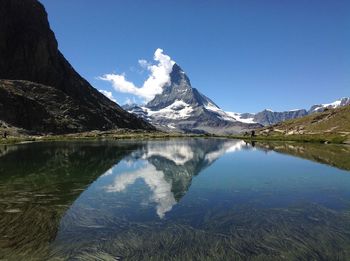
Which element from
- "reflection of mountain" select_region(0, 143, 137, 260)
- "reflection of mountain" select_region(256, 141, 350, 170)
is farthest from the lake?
"reflection of mountain" select_region(256, 141, 350, 170)

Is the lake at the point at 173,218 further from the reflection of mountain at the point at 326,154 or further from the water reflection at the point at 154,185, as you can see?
the reflection of mountain at the point at 326,154

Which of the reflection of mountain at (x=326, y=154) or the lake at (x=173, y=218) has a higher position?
the reflection of mountain at (x=326, y=154)

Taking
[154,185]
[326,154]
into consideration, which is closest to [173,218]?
[154,185]

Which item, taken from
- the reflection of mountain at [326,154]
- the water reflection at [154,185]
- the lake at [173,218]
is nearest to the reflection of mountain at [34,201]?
the lake at [173,218]

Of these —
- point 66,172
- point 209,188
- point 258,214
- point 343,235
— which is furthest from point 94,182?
point 343,235

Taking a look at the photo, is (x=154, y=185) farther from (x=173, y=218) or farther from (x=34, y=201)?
(x=173, y=218)

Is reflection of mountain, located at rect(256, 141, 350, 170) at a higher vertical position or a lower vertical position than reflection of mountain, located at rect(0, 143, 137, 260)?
higher

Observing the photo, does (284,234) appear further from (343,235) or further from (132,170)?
(132,170)

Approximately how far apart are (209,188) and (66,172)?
24.6 meters

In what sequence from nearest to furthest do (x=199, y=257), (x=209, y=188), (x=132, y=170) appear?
(x=199, y=257), (x=209, y=188), (x=132, y=170)

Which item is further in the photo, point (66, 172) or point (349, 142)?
point (349, 142)

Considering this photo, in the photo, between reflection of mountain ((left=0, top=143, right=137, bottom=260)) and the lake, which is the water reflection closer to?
the lake

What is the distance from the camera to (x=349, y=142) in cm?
14475

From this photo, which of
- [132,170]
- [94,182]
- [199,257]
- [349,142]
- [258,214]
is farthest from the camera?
[349,142]
